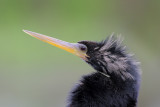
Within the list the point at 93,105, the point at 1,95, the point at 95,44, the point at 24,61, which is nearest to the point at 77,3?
the point at 24,61

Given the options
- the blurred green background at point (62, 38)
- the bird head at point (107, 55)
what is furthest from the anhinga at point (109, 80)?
the blurred green background at point (62, 38)

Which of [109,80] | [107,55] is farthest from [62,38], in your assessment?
[109,80]

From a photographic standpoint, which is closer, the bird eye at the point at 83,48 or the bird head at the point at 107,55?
the bird head at the point at 107,55

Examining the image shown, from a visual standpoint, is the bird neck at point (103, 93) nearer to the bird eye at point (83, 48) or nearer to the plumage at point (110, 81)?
the plumage at point (110, 81)

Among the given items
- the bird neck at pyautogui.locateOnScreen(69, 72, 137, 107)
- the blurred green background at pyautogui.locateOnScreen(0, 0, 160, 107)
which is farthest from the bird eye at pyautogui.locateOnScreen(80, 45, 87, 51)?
the blurred green background at pyautogui.locateOnScreen(0, 0, 160, 107)

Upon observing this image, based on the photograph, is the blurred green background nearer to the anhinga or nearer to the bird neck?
the anhinga

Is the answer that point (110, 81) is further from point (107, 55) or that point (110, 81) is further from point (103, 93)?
point (107, 55)
